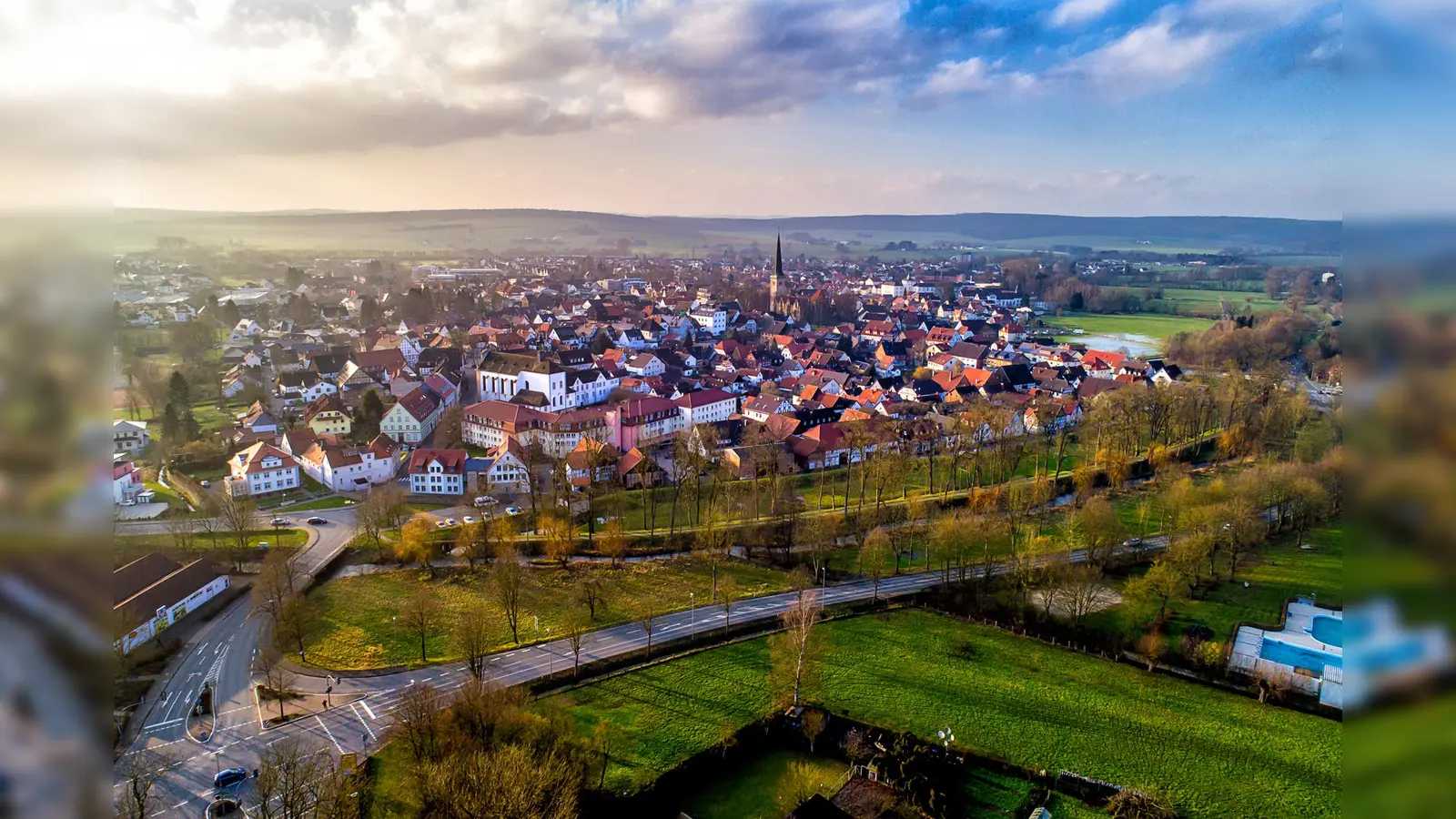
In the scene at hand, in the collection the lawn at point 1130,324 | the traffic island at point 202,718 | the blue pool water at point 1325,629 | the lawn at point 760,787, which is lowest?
the lawn at point 760,787

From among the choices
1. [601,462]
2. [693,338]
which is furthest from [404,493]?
[693,338]

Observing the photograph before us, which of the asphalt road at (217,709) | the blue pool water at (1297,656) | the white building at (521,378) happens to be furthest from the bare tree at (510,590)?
the white building at (521,378)

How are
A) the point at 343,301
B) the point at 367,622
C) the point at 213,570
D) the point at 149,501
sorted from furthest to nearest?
the point at 343,301
the point at 149,501
the point at 213,570
the point at 367,622

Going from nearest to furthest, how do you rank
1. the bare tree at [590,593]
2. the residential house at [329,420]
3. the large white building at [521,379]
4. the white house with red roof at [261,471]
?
the bare tree at [590,593], the white house with red roof at [261,471], the residential house at [329,420], the large white building at [521,379]

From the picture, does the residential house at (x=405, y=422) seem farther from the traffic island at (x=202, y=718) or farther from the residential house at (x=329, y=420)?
the traffic island at (x=202, y=718)

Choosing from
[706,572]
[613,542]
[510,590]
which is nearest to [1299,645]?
[706,572]

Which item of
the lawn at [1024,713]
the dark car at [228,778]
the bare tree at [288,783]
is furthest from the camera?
the lawn at [1024,713]

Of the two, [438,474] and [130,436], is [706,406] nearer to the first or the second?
[438,474]
